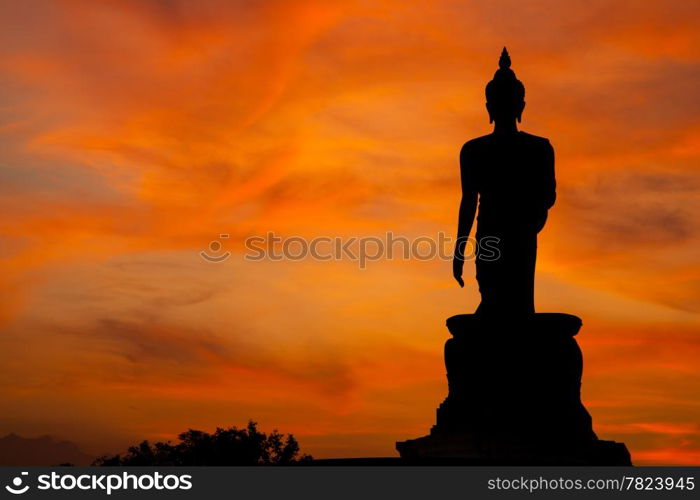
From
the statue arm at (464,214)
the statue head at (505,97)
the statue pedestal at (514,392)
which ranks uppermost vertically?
the statue head at (505,97)

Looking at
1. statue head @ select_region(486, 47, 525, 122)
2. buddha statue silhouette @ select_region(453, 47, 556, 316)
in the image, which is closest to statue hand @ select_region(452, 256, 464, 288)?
buddha statue silhouette @ select_region(453, 47, 556, 316)

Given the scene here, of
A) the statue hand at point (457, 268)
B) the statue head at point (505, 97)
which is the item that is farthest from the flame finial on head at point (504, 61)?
the statue hand at point (457, 268)

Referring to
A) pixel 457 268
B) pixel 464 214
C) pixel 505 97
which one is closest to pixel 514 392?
pixel 457 268

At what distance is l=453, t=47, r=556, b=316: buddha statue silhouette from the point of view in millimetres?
19797

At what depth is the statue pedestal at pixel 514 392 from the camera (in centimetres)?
1841

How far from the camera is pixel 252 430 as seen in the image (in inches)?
1511

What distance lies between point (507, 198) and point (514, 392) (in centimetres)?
302

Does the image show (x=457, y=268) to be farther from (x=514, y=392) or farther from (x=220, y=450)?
(x=220, y=450)

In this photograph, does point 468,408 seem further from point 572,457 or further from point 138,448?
point 138,448

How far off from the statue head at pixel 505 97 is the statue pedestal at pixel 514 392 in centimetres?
316

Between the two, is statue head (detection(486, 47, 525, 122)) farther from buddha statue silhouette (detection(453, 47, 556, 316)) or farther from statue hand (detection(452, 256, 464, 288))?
statue hand (detection(452, 256, 464, 288))

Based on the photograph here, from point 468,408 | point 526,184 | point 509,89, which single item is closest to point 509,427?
point 468,408

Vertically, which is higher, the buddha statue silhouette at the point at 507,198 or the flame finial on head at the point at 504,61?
the flame finial on head at the point at 504,61

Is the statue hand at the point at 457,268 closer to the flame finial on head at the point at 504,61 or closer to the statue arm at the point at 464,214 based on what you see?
the statue arm at the point at 464,214
